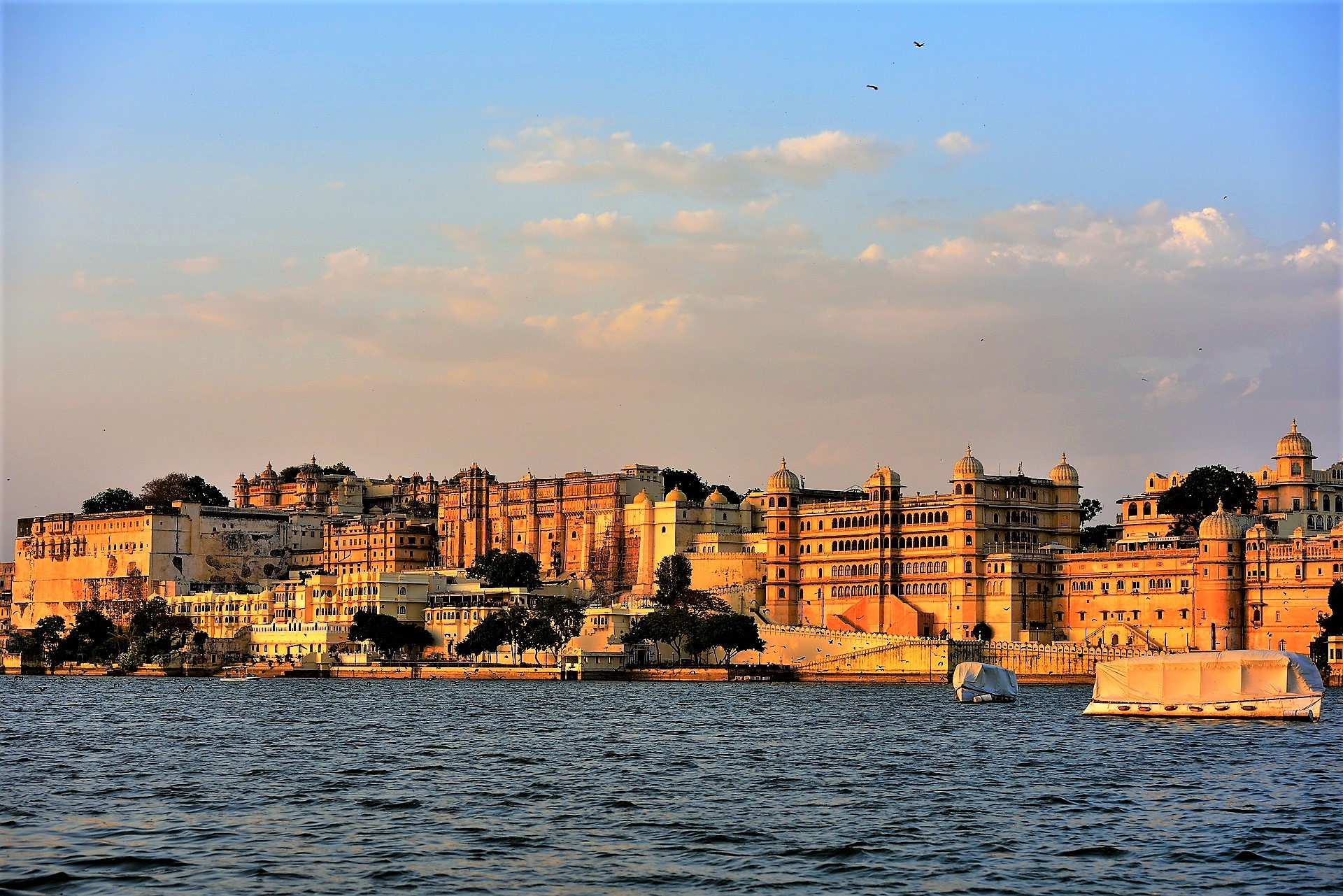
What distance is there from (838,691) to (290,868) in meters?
57.5

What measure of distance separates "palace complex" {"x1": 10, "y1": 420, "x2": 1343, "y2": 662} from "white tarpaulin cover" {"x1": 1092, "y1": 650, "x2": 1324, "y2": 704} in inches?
1287

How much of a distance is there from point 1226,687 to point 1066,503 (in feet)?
169

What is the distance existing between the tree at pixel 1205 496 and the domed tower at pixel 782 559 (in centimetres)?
2079

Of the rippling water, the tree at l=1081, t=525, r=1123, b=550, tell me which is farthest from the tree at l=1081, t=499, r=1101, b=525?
the rippling water

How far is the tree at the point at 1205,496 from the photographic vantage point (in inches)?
4102

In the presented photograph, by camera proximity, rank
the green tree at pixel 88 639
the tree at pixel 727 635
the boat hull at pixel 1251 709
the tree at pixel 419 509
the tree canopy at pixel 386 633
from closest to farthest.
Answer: the boat hull at pixel 1251 709 < the tree at pixel 727 635 < the tree canopy at pixel 386 633 < the green tree at pixel 88 639 < the tree at pixel 419 509

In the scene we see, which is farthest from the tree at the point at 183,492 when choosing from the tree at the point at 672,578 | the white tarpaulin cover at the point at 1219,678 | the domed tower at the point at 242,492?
the white tarpaulin cover at the point at 1219,678

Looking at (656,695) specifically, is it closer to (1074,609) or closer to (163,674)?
(1074,609)

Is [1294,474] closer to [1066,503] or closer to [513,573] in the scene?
[1066,503]

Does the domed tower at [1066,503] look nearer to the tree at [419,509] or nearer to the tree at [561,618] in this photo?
the tree at [561,618]

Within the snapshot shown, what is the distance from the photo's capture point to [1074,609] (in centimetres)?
10062

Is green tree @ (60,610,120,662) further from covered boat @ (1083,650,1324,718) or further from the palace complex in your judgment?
covered boat @ (1083,650,1324,718)

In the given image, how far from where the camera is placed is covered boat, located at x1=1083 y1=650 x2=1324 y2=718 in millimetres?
53875

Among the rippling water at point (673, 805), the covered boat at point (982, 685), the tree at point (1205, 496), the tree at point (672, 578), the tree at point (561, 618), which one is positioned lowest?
the rippling water at point (673, 805)
